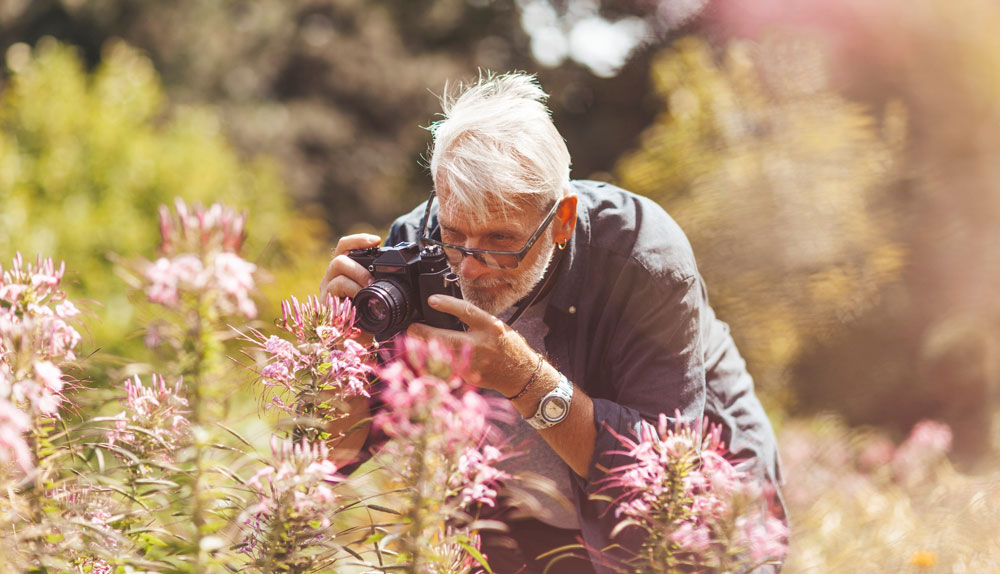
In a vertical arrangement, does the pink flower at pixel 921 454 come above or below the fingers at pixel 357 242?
below

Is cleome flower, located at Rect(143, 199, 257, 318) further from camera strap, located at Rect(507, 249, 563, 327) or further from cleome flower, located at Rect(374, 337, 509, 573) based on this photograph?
camera strap, located at Rect(507, 249, 563, 327)

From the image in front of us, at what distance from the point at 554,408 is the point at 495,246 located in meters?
0.45

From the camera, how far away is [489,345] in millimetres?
1655

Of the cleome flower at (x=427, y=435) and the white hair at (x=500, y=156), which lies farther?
the white hair at (x=500, y=156)

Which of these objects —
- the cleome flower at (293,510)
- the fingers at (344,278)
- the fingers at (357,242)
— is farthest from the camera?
the fingers at (357,242)

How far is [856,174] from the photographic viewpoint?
4.28 m

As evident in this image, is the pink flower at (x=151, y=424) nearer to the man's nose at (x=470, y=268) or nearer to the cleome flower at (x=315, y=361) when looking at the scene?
the cleome flower at (x=315, y=361)

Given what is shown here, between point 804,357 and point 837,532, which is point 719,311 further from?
point 837,532

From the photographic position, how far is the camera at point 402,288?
172 centimetres

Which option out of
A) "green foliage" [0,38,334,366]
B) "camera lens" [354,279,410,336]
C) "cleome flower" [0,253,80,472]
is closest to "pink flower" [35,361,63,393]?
"cleome flower" [0,253,80,472]

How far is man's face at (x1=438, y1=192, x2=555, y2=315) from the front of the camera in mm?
1930

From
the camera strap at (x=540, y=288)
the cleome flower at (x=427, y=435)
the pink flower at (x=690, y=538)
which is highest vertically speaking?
the camera strap at (x=540, y=288)

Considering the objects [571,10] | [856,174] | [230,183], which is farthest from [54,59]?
[856,174]

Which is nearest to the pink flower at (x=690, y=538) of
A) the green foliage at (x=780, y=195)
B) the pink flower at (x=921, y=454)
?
the pink flower at (x=921, y=454)
